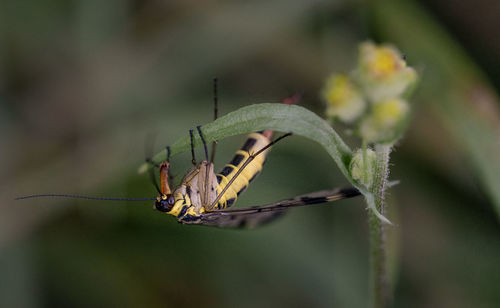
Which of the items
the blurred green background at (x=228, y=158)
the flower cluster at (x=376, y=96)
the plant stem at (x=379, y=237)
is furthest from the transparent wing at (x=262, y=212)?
the flower cluster at (x=376, y=96)

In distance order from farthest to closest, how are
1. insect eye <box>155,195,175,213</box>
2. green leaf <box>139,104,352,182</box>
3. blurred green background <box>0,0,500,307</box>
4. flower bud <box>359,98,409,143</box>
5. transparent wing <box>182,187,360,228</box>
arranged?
blurred green background <box>0,0,500,307</box>, insect eye <box>155,195,175,213</box>, transparent wing <box>182,187,360,228</box>, green leaf <box>139,104,352,182</box>, flower bud <box>359,98,409,143</box>

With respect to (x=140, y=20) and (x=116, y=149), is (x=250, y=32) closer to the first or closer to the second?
(x=140, y=20)

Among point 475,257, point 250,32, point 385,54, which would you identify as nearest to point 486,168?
point 475,257

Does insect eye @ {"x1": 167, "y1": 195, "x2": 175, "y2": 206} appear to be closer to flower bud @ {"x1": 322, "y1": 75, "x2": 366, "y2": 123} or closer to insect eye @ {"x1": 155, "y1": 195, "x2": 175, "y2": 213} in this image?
insect eye @ {"x1": 155, "y1": 195, "x2": 175, "y2": 213}

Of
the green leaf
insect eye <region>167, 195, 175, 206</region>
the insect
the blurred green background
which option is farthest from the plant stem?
the blurred green background

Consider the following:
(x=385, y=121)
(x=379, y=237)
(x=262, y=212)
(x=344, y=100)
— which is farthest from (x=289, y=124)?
(x=262, y=212)

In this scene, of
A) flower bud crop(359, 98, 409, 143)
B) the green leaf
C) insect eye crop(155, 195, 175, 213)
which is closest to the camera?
flower bud crop(359, 98, 409, 143)

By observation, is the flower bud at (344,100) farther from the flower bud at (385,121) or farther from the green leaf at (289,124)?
the green leaf at (289,124)
